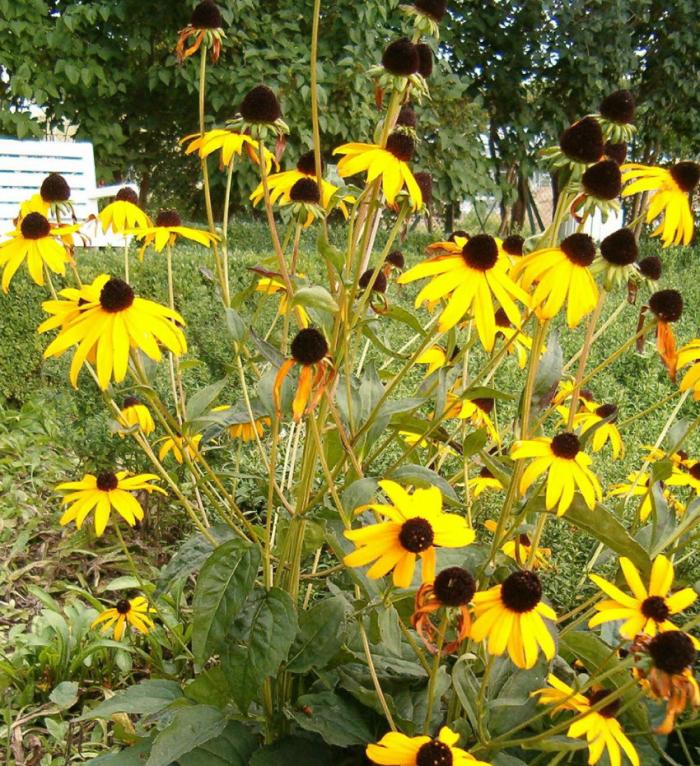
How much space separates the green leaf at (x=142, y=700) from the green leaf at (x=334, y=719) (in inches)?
8.0

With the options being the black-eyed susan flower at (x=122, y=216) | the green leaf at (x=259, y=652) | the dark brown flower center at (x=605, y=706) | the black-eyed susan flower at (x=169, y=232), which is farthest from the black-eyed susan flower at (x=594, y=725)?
the black-eyed susan flower at (x=122, y=216)

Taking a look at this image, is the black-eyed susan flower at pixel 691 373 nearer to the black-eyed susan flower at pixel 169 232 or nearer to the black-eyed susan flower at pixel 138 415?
the black-eyed susan flower at pixel 169 232

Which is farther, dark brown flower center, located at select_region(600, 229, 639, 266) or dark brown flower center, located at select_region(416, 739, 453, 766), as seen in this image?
dark brown flower center, located at select_region(600, 229, 639, 266)

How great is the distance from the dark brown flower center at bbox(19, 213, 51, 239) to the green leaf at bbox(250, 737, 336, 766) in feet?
2.83

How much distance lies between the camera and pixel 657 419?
3.15 m

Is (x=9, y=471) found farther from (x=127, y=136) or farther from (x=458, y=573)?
(x=127, y=136)

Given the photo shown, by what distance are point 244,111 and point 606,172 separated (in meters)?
0.50

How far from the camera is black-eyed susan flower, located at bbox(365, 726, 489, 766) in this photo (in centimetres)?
95

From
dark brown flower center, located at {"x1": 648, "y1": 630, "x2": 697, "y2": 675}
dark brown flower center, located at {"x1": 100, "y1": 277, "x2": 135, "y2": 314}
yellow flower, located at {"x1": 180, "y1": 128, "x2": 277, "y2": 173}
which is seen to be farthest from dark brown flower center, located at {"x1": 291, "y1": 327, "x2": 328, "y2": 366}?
dark brown flower center, located at {"x1": 648, "y1": 630, "x2": 697, "y2": 675}

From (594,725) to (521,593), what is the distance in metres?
0.23

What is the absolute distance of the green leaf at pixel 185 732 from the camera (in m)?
1.17

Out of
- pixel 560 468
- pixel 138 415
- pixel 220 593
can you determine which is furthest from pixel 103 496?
pixel 560 468

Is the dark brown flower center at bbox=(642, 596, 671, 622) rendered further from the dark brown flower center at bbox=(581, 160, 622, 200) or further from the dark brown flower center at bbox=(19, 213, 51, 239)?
the dark brown flower center at bbox=(19, 213, 51, 239)

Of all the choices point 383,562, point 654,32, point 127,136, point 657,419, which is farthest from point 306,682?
point 654,32
